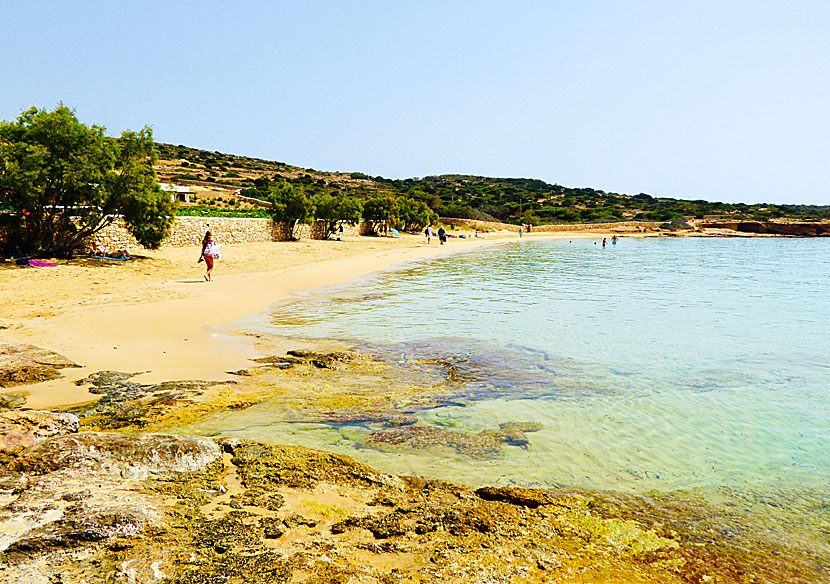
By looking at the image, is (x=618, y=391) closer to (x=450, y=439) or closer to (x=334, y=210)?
(x=450, y=439)

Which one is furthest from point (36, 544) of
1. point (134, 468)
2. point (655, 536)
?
point (655, 536)

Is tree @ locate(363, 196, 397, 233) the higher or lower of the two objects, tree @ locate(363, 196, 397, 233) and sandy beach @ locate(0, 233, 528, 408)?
the higher

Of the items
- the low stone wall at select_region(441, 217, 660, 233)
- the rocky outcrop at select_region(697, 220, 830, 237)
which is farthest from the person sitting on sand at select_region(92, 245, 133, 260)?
the rocky outcrop at select_region(697, 220, 830, 237)

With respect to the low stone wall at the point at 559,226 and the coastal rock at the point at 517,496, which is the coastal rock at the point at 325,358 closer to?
the coastal rock at the point at 517,496

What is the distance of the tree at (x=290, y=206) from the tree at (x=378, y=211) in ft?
46.7

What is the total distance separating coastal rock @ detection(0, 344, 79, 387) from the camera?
6.70 m

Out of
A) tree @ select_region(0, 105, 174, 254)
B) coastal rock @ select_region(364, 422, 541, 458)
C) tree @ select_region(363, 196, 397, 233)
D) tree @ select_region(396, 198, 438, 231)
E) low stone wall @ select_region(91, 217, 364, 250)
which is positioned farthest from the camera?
tree @ select_region(396, 198, 438, 231)

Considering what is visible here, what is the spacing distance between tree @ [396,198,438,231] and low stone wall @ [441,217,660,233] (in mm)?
10099

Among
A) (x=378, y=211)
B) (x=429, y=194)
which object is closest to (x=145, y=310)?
(x=378, y=211)

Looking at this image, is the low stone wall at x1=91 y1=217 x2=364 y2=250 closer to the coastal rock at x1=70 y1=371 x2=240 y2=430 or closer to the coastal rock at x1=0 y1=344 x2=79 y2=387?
the coastal rock at x1=0 y1=344 x2=79 y2=387

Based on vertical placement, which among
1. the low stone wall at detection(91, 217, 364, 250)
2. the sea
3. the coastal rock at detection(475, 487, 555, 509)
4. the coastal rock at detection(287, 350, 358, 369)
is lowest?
the sea

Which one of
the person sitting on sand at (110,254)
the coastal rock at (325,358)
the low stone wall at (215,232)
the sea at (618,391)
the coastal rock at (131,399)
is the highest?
the low stone wall at (215,232)

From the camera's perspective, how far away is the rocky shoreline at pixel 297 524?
302 centimetres

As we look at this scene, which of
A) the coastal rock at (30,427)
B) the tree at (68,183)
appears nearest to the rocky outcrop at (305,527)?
the coastal rock at (30,427)
